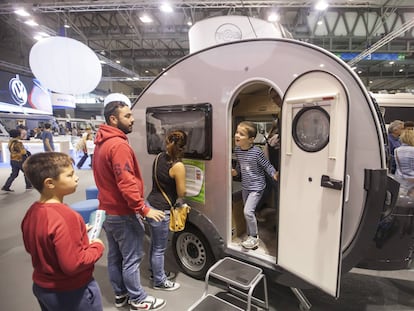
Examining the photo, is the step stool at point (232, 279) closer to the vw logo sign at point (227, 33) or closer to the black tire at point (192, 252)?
the black tire at point (192, 252)

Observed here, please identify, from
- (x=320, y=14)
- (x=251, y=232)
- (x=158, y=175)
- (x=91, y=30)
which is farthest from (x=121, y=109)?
(x=91, y=30)

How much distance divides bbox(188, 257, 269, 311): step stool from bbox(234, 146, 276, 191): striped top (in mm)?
729

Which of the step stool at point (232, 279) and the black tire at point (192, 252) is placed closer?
the step stool at point (232, 279)

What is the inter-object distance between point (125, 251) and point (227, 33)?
2.43 m

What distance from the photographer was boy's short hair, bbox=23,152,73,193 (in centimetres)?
123

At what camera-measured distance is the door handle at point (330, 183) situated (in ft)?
5.21

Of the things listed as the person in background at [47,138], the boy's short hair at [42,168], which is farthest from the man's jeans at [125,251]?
the person in background at [47,138]

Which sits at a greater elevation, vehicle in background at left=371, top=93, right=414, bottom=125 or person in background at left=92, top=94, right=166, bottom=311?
vehicle in background at left=371, top=93, right=414, bottom=125

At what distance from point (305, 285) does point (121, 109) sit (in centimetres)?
198

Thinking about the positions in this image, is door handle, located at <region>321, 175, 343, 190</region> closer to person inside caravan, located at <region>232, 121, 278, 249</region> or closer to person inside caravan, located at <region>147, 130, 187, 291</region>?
person inside caravan, located at <region>232, 121, 278, 249</region>

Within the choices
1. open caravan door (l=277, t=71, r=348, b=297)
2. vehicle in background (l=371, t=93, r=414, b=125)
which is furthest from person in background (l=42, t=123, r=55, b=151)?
vehicle in background (l=371, t=93, r=414, b=125)

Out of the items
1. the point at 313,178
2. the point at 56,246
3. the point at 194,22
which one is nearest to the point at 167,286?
the point at 56,246

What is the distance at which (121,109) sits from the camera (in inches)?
78.8

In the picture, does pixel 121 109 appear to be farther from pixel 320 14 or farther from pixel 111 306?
pixel 320 14
